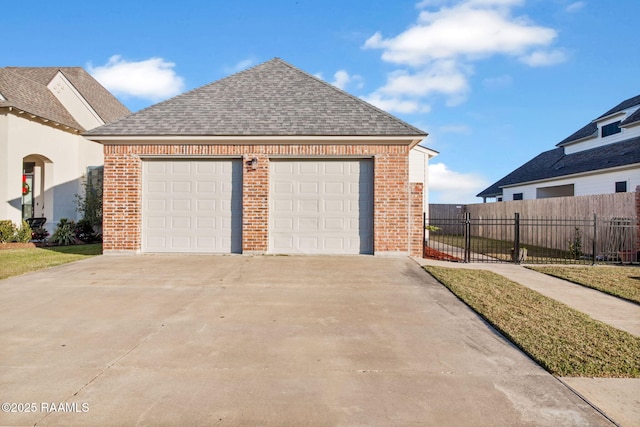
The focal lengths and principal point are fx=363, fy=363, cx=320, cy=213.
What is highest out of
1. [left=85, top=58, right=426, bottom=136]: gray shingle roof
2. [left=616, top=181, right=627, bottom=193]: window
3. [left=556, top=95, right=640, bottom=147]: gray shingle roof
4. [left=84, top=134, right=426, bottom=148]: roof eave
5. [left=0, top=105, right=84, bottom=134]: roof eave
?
[left=556, top=95, right=640, bottom=147]: gray shingle roof

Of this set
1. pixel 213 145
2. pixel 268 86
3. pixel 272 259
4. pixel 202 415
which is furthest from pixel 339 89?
pixel 202 415

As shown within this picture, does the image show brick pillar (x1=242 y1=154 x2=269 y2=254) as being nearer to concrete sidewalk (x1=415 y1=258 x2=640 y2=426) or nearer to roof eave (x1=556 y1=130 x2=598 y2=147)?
concrete sidewalk (x1=415 y1=258 x2=640 y2=426)

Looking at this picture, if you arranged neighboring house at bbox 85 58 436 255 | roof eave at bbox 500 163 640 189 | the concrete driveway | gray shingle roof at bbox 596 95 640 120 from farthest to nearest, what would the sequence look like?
gray shingle roof at bbox 596 95 640 120 < roof eave at bbox 500 163 640 189 < neighboring house at bbox 85 58 436 255 < the concrete driveway

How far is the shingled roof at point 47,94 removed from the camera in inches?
599

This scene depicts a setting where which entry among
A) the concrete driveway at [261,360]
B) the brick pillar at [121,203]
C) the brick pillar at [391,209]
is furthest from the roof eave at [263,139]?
the concrete driveway at [261,360]

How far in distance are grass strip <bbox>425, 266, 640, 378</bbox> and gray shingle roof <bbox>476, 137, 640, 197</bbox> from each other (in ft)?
52.3

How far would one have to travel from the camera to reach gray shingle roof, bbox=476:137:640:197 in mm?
18859

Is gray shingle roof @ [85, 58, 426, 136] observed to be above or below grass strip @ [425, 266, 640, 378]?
→ above

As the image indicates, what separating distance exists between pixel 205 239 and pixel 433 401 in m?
9.02

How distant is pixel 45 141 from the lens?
1606 centimetres

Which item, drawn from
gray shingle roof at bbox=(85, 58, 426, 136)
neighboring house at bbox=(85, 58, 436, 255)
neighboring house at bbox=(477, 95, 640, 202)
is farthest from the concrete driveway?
neighboring house at bbox=(477, 95, 640, 202)

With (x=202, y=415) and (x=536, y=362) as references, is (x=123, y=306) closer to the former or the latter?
(x=202, y=415)

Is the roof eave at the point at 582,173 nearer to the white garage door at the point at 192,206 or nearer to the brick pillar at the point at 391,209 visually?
the brick pillar at the point at 391,209

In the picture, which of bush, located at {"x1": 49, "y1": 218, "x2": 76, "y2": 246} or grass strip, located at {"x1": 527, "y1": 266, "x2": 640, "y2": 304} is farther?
bush, located at {"x1": 49, "y1": 218, "x2": 76, "y2": 246}
